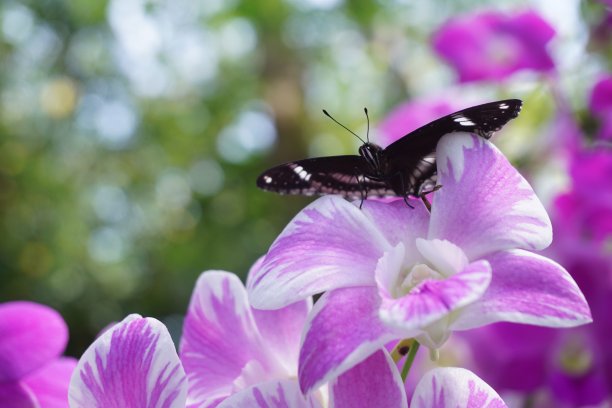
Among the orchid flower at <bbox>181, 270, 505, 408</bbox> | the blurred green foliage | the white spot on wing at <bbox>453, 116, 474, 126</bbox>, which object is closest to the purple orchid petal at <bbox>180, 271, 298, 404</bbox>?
the orchid flower at <bbox>181, 270, 505, 408</bbox>

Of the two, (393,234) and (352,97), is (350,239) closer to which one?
(393,234)

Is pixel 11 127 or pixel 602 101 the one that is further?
pixel 11 127

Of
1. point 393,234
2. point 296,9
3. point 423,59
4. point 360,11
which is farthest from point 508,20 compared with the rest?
point 423,59

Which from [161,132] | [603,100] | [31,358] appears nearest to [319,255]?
[31,358]

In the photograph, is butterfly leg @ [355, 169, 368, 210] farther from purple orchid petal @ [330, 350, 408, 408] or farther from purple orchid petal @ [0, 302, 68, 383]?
purple orchid petal @ [0, 302, 68, 383]

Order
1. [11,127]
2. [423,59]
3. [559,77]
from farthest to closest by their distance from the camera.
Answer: [11,127]
[423,59]
[559,77]

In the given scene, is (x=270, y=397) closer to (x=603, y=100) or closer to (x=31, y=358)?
(x=31, y=358)

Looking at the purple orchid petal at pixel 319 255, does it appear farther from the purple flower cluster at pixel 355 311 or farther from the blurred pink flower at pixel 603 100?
the blurred pink flower at pixel 603 100
